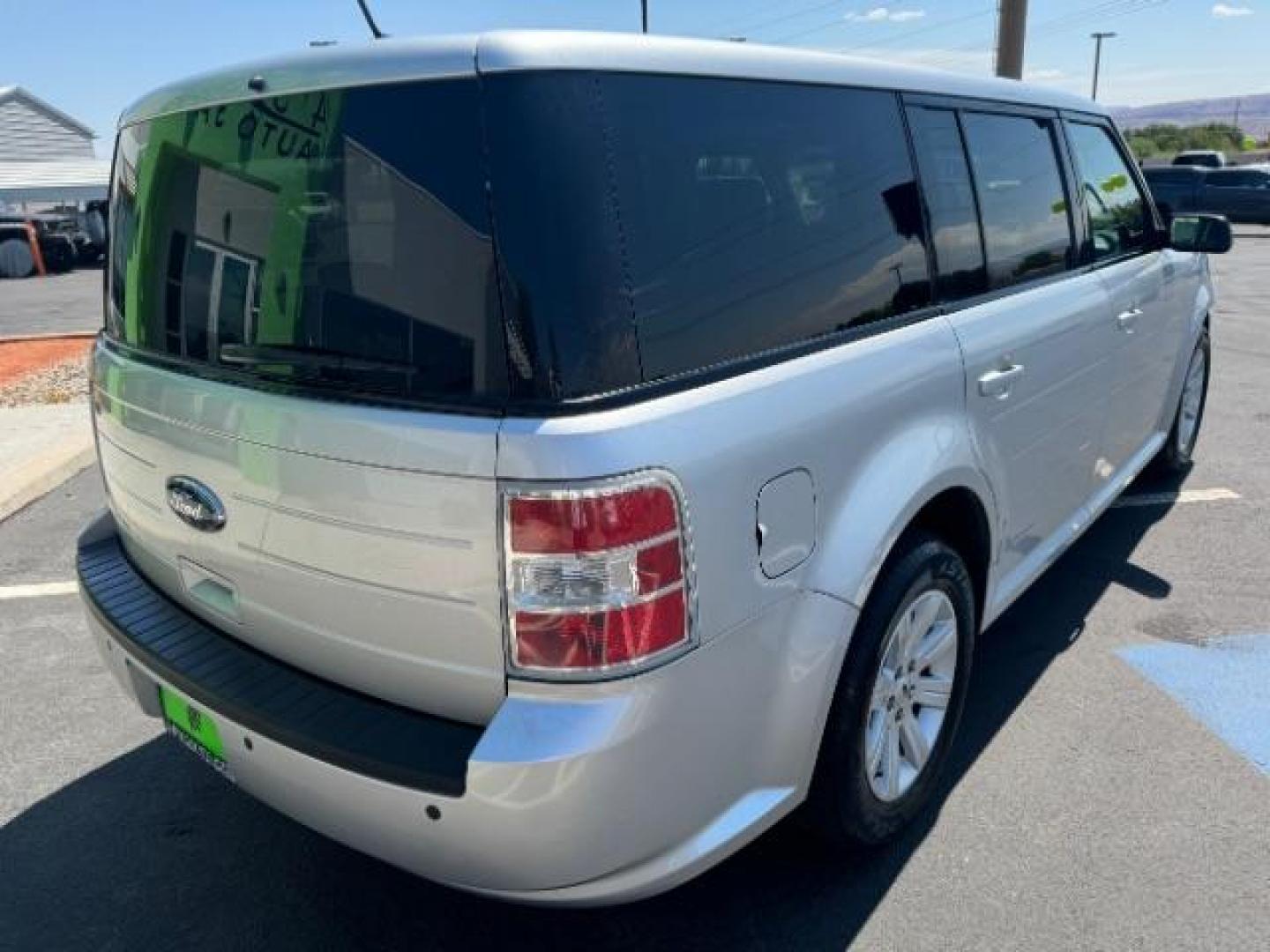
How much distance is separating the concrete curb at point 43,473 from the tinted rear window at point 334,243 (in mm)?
4124

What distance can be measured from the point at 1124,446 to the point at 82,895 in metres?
3.90

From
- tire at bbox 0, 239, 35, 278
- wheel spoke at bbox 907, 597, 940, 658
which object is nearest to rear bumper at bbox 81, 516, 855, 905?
wheel spoke at bbox 907, 597, 940, 658

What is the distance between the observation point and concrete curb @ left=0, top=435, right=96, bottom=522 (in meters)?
5.75

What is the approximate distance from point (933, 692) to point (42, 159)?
5464 cm

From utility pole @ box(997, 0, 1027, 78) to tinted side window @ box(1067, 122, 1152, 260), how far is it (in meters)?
17.3

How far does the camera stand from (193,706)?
2215 mm

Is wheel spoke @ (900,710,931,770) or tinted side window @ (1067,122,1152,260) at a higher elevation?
tinted side window @ (1067,122,1152,260)

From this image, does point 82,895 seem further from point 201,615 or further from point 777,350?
point 777,350

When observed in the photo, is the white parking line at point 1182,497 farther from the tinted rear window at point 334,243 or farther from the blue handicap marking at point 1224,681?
the tinted rear window at point 334,243

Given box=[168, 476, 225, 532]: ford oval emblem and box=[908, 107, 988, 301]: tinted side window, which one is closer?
box=[168, 476, 225, 532]: ford oval emblem

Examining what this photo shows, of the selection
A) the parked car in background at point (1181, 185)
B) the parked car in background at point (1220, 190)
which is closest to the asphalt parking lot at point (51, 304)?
the parked car in background at point (1220, 190)

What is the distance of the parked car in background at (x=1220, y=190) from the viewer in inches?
993

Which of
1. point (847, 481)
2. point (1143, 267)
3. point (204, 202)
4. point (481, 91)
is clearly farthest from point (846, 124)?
point (1143, 267)

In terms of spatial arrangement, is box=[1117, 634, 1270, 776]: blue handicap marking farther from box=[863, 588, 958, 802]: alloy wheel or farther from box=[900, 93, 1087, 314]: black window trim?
box=[900, 93, 1087, 314]: black window trim
